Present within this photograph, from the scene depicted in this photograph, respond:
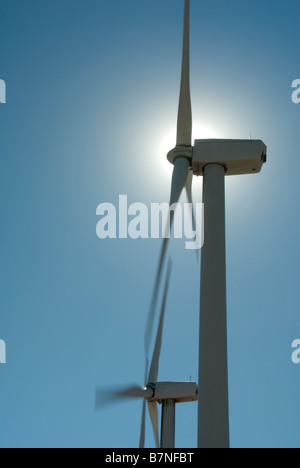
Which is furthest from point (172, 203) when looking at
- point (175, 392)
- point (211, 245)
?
point (175, 392)

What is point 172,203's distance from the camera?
51.1ft

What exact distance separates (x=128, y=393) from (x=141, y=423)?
1.19m

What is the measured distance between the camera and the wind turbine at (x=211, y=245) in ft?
40.3

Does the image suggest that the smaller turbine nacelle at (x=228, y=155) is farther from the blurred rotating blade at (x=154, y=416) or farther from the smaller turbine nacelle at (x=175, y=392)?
the smaller turbine nacelle at (x=175, y=392)

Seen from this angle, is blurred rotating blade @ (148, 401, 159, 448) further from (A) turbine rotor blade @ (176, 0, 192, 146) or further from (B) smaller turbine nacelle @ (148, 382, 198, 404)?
(A) turbine rotor blade @ (176, 0, 192, 146)

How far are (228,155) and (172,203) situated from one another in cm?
229

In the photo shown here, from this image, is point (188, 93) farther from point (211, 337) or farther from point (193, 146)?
point (211, 337)

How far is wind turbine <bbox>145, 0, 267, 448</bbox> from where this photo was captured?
40.3 feet

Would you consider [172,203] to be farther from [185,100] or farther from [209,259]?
[185,100]

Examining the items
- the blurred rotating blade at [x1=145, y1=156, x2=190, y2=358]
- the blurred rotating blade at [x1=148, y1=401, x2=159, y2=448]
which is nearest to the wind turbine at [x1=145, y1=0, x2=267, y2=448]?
the blurred rotating blade at [x1=145, y1=156, x2=190, y2=358]
